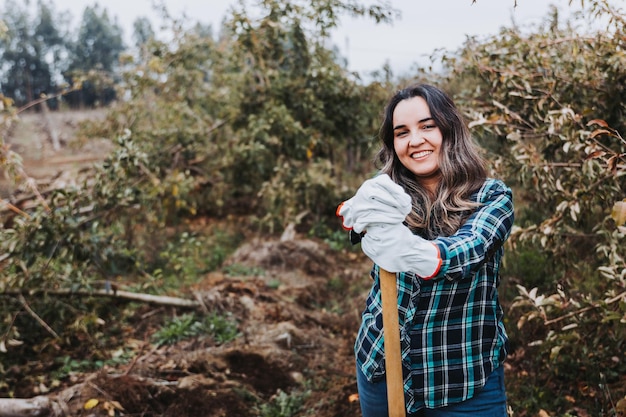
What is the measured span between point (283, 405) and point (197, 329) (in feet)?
4.43

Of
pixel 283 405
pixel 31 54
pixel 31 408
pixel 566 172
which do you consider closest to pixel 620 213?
pixel 566 172

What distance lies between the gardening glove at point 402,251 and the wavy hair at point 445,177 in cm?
23

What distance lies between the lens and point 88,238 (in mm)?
4328

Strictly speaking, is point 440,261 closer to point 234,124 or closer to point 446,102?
point 446,102

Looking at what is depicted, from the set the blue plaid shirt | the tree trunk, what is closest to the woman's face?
the blue plaid shirt

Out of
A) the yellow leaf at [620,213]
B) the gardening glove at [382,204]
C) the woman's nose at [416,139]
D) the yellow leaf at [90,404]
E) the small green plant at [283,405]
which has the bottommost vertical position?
the small green plant at [283,405]

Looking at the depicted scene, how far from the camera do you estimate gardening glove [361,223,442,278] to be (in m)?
1.33

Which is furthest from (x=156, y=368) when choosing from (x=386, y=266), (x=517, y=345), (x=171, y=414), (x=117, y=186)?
(x=386, y=266)

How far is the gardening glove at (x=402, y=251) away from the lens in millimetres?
1329

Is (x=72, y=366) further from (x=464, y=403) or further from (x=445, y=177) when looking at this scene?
(x=445, y=177)

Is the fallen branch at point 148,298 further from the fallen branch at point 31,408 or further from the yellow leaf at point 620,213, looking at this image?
the yellow leaf at point 620,213

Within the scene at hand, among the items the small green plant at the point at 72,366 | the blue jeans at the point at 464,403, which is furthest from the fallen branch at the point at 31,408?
the blue jeans at the point at 464,403

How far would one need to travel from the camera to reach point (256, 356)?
13.1ft

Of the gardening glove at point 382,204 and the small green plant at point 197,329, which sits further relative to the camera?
the small green plant at point 197,329
